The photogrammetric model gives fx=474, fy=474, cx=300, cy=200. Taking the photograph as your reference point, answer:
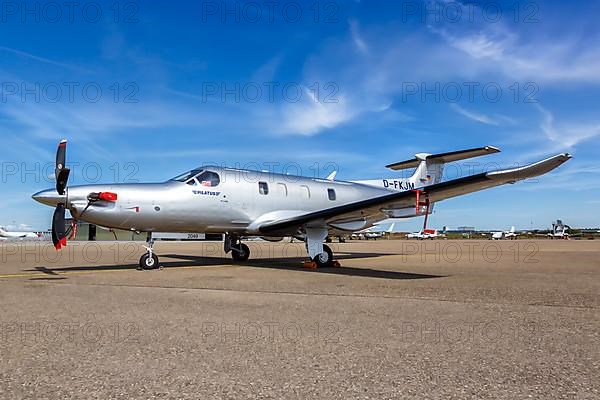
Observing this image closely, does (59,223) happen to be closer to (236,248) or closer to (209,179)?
(209,179)

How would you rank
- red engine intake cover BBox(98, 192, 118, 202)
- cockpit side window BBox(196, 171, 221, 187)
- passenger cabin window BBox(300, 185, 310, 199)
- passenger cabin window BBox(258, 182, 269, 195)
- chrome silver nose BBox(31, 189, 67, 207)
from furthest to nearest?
passenger cabin window BBox(300, 185, 310, 199)
passenger cabin window BBox(258, 182, 269, 195)
cockpit side window BBox(196, 171, 221, 187)
red engine intake cover BBox(98, 192, 118, 202)
chrome silver nose BBox(31, 189, 67, 207)

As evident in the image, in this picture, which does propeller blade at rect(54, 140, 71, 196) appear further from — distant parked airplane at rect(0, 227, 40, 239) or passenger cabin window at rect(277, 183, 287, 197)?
distant parked airplane at rect(0, 227, 40, 239)

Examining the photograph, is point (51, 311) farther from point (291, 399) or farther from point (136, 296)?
point (291, 399)

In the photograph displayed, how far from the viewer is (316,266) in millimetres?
14992

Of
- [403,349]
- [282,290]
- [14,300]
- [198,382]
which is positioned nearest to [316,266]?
[282,290]

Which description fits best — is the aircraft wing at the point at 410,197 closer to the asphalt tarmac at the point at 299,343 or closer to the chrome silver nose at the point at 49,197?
the asphalt tarmac at the point at 299,343

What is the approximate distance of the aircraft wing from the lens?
1056cm

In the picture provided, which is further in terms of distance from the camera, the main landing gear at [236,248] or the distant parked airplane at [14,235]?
the distant parked airplane at [14,235]

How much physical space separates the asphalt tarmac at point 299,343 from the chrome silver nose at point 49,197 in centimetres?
355

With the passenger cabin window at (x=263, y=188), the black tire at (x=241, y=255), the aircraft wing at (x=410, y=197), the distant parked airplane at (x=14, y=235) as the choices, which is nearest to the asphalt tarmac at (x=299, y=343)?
the aircraft wing at (x=410, y=197)

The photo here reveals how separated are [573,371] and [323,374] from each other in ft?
6.51

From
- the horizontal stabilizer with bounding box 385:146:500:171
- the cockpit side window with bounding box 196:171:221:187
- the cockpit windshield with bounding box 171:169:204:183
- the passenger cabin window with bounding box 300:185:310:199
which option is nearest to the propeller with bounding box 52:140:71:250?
the cockpit windshield with bounding box 171:169:204:183

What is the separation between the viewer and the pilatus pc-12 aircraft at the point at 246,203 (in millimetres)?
12219

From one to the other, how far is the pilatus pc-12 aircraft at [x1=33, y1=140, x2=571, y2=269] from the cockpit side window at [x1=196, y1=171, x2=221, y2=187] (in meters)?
0.03
